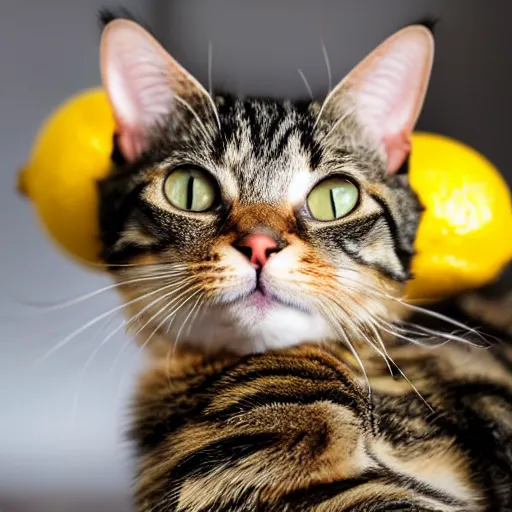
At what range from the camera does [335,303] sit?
0.67 metres

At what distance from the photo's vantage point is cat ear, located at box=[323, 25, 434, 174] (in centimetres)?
74

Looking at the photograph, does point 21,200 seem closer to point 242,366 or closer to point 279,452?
point 242,366

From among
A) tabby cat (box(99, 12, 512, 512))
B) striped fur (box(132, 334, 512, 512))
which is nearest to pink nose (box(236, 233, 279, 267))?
tabby cat (box(99, 12, 512, 512))

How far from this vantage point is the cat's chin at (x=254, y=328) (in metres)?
0.66

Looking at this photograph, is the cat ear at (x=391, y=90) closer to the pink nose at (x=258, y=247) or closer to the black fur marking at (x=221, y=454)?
the pink nose at (x=258, y=247)

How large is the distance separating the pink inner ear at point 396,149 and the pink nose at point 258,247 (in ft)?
0.72

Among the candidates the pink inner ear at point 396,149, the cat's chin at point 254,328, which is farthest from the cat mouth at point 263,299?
the pink inner ear at point 396,149

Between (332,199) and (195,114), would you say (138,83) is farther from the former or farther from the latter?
(332,199)

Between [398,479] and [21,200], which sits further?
[21,200]

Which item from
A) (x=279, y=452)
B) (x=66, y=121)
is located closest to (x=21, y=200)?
(x=66, y=121)

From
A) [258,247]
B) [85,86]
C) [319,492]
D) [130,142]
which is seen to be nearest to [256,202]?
[258,247]

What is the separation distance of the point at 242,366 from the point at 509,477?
0.29 meters

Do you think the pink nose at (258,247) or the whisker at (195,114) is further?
the whisker at (195,114)

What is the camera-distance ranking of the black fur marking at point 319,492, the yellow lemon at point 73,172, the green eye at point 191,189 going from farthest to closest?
the yellow lemon at point 73,172 → the green eye at point 191,189 → the black fur marking at point 319,492
